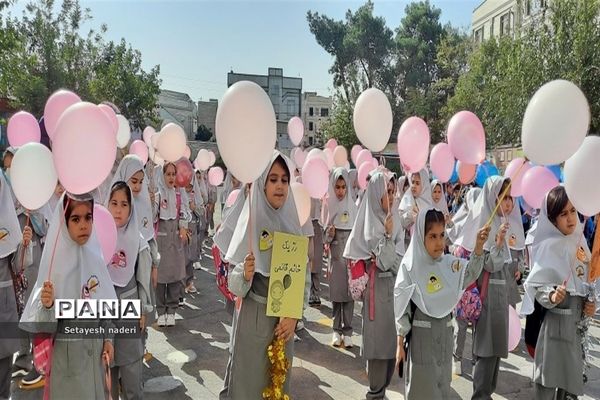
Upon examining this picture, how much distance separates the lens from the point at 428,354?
3031 mm

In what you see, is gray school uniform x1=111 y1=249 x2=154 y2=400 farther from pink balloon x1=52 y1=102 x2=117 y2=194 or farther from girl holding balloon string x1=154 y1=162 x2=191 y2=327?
girl holding balloon string x1=154 y1=162 x2=191 y2=327

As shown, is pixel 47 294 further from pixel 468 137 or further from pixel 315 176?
pixel 315 176

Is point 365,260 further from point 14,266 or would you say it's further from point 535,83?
point 535,83

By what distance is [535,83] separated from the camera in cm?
1562

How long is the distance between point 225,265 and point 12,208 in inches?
68.3

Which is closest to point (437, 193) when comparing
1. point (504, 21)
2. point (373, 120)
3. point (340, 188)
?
point (340, 188)

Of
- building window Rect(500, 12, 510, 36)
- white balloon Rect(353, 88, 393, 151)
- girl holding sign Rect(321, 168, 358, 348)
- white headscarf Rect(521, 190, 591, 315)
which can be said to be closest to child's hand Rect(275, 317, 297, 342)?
white headscarf Rect(521, 190, 591, 315)

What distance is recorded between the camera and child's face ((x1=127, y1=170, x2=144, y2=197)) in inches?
170

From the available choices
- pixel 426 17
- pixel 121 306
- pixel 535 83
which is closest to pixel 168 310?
pixel 121 306

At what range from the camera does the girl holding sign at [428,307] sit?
3.03 meters

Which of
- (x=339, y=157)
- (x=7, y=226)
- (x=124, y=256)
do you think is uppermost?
(x=339, y=157)

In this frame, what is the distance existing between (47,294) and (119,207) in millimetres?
1073

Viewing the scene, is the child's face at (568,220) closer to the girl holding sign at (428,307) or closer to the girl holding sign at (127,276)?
the girl holding sign at (428,307)

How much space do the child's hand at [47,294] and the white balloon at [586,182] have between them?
10.5ft
